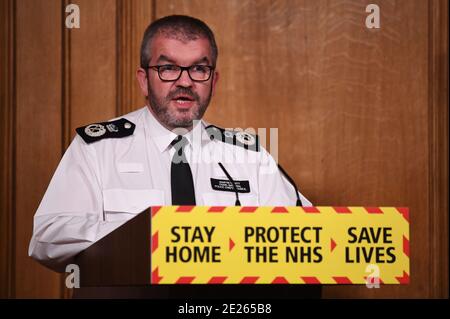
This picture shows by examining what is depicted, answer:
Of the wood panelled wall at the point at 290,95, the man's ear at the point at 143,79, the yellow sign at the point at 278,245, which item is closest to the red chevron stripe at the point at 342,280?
the yellow sign at the point at 278,245

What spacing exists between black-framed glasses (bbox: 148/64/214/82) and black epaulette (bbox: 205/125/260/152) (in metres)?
0.19

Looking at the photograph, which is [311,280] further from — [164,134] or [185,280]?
[164,134]

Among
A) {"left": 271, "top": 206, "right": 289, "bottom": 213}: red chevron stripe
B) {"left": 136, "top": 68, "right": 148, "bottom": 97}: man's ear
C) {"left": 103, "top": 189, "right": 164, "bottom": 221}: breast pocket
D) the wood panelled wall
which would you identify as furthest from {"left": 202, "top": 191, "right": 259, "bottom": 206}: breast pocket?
{"left": 271, "top": 206, "right": 289, "bottom": 213}: red chevron stripe

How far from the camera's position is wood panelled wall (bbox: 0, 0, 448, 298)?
8.16ft

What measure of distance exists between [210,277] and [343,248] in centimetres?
24

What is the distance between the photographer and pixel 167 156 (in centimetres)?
211

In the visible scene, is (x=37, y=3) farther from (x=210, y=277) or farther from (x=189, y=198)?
(x=210, y=277)

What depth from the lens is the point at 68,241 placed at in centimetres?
173

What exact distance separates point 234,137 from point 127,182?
1.39ft

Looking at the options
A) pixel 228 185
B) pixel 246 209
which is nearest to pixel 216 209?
pixel 246 209

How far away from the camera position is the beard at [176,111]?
2.14 metres
